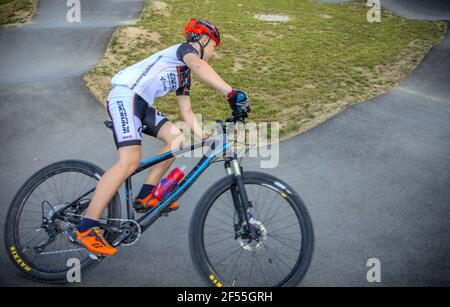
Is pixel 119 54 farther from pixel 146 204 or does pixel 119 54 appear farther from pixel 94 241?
pixel 94 241

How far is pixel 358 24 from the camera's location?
16.4m

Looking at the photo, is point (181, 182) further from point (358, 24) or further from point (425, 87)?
point (358, 24)


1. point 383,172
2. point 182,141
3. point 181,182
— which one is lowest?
point 383,172

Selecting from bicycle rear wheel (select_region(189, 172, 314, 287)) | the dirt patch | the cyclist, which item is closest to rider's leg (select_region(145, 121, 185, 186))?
the cyclist

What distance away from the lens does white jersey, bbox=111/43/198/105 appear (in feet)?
13.1

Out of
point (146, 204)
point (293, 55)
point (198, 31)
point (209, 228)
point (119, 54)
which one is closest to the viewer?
point (198, 31)

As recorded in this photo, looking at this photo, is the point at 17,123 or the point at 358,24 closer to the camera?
the point at 17,123

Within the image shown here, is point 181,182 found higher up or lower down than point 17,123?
higher up

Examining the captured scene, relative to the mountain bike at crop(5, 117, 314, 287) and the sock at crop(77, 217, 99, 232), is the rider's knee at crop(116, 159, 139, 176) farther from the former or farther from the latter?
the sock at crop(77, 217, 99, 232)

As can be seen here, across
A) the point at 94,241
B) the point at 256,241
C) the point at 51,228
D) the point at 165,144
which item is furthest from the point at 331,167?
the point at 51,228

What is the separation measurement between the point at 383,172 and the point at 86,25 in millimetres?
11048

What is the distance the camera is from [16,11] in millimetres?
14773

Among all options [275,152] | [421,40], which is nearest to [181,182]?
[275,152]

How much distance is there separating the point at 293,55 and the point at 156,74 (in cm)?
890
